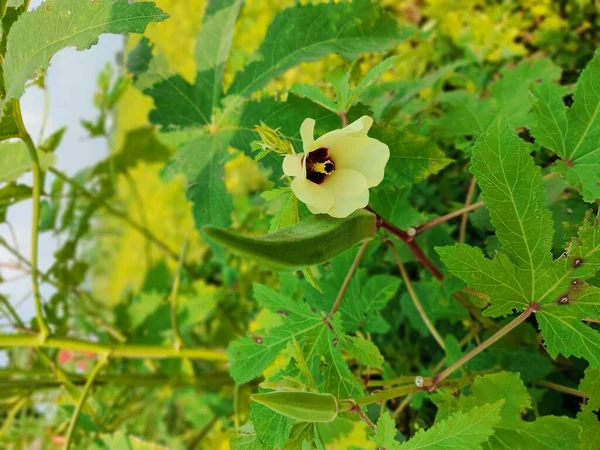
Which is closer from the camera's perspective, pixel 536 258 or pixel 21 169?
pixel 536 258

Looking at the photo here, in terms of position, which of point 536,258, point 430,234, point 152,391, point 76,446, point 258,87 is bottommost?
point 152,391

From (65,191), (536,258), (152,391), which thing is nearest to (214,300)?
(152,391)

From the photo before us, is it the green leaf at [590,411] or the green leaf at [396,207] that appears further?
the green leaf at [396,207]

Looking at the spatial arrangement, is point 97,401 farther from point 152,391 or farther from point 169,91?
point 169,91

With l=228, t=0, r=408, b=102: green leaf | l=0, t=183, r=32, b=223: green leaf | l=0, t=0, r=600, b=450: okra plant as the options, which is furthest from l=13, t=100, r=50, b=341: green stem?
l=228, t=0, r=408, b=102: green leaf

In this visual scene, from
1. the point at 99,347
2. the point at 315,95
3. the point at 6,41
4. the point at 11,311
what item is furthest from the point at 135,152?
the point at 315,95

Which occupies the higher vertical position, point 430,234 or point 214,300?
point 430,234

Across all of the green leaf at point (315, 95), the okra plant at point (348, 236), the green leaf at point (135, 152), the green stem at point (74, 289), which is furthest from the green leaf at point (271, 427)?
the green leaf at point (135, 152)

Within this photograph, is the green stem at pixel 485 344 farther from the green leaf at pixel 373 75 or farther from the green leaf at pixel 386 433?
the green leaf at pixel 373 75
